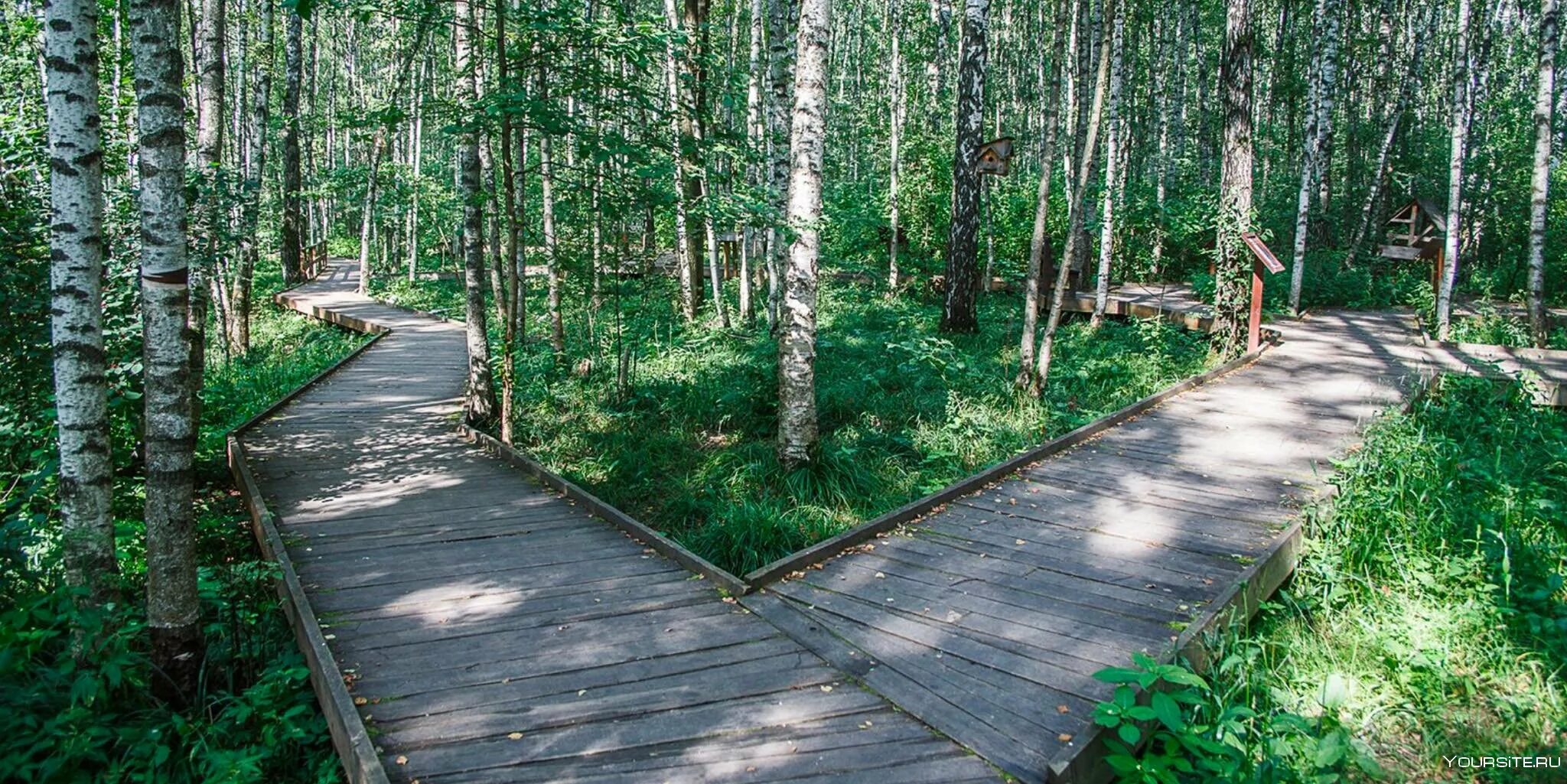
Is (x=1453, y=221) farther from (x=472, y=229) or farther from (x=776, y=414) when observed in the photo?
(x=472, y=229)

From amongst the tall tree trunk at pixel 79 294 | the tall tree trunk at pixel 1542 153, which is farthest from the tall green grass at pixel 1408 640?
the tall tree trunk at pixel 1542 153

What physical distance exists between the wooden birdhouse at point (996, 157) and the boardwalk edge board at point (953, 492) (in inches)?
179

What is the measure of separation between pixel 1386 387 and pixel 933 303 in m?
9.24

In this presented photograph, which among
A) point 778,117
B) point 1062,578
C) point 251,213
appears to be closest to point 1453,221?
point 778,117

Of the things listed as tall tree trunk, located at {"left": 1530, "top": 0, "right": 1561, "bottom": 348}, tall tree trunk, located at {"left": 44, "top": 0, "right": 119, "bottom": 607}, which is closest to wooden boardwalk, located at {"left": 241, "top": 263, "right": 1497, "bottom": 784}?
tall tree trunk, located at {"left": 44, "top": 0, "right": 119, "bottom": 607}

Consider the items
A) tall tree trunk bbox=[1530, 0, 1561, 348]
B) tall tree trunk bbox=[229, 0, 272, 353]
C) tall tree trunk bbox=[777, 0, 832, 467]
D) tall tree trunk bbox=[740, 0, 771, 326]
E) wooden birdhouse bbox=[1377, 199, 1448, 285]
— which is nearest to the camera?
tall tree trunk bbox=[777, 0, 832, 467]

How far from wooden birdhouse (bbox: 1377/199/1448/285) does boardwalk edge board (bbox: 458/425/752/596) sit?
16695 millimetres

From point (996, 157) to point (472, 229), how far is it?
26.8ft

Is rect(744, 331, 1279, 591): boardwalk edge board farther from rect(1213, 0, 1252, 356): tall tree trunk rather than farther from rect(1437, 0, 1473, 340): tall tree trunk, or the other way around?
rect(1437, 0, 1473, 340): tall tree trunk

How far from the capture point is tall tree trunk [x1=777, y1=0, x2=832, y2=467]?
22.2 feet

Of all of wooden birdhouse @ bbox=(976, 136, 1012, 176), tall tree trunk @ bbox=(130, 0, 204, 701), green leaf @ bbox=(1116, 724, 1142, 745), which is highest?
wooden birdhouse @ bbox=(976, 136, 1012, 176)

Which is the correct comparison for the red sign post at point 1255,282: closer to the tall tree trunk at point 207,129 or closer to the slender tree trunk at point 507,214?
the slender tree trunk at point 507,214

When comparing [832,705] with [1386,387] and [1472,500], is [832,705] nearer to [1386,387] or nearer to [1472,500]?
[1472,500]

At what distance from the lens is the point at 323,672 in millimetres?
3924
